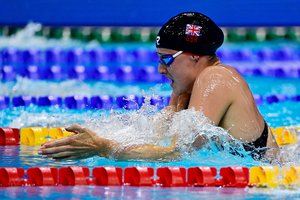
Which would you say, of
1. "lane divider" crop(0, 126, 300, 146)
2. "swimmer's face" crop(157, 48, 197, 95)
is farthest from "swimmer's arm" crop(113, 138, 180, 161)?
"lane divider" crop(0, 126, 300, 146)

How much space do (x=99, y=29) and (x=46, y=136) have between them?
5.70 m

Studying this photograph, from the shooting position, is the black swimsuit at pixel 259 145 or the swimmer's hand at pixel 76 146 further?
the black swimsuit at pixel 259 145

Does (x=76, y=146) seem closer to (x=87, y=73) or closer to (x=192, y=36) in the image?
(x=192, y=36)

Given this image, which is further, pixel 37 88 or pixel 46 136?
pixel 37 88

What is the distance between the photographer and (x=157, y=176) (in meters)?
3.75

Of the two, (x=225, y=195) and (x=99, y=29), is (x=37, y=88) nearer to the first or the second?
(x=99, y=29)

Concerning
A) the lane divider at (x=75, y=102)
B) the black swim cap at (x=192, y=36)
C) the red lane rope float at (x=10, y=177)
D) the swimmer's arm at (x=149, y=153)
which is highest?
the black swim cap at (x=192, y=36)

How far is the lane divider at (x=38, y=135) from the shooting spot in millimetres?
4949

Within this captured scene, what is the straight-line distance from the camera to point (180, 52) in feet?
12.5

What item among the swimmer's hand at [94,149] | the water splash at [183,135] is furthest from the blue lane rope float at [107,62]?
the swimmer's hand at [94,149]

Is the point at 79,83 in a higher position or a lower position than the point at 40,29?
lower

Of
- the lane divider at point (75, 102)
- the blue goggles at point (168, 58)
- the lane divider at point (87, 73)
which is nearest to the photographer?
the blue goggles at point (168, 58)

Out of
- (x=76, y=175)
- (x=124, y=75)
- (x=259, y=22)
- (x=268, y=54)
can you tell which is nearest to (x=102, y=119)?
(x=76, y=175)

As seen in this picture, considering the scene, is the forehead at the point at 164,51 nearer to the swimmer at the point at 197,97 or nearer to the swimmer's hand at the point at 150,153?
the swimmer at the point at 197,97
